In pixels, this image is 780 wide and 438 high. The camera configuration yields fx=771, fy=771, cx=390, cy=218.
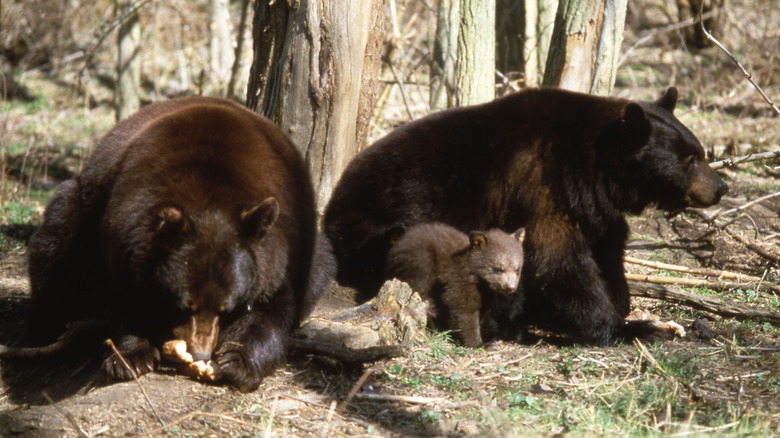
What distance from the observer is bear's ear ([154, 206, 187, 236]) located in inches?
153

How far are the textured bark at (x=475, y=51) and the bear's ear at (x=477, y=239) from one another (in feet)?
10.7

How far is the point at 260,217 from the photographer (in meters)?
4.07

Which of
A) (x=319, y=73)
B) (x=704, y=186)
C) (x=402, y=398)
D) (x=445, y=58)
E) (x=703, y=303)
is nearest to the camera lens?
(x=402, y=398)

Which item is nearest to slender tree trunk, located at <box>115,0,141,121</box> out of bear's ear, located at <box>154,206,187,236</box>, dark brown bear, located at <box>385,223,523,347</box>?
dark brown bear, located at <box>385,223,523,347</box>

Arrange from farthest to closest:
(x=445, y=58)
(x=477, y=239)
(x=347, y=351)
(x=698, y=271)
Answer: (x=445, y=58) → (x=698, y=271) → (x=477, y=239) → (x=347, y=351)

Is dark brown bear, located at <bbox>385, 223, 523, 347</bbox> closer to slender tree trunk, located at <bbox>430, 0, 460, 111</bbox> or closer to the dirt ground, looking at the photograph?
the dirt ground

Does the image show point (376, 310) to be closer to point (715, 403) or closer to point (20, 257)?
point (715, 403)

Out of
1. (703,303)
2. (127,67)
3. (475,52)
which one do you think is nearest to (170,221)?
(703,303)

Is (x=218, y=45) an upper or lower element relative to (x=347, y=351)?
upper

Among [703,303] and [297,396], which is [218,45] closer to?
[703,303]

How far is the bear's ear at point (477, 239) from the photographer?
5.45 m

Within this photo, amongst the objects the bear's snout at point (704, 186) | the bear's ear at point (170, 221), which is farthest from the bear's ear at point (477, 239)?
the bear's ear at point (170, 221)

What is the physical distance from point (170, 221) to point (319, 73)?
2504 mm

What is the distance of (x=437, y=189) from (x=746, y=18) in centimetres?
1170
